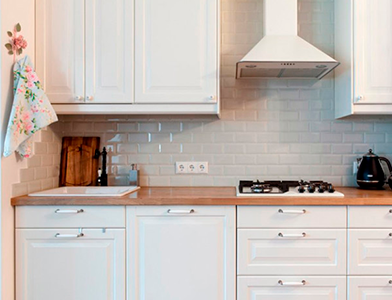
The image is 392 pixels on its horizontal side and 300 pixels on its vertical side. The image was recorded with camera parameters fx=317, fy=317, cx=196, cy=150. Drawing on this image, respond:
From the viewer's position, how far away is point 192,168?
7.88 feet

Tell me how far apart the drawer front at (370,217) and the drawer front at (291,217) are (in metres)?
0.05

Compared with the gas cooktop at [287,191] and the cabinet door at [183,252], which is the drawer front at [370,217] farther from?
the cabinet door at [183,252]

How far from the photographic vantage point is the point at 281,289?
179 cm

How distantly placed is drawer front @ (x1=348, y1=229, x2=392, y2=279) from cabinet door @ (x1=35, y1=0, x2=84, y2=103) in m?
1.86

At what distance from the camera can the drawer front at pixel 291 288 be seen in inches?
69.9

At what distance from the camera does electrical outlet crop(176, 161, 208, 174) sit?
7.87 feet

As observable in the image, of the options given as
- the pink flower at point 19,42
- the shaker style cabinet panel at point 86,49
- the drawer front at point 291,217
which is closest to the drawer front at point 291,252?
the drawer front at point 291,217

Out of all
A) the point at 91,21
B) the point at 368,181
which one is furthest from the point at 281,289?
the point at 91,21

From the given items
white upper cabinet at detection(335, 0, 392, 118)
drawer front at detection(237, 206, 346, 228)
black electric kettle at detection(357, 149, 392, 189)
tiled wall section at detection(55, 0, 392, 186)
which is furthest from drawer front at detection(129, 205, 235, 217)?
white upper cabinet at detection(335, 0, 392, 118)

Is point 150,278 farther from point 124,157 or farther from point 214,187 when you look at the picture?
point 124,157

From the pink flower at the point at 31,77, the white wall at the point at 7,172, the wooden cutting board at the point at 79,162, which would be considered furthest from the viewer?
the wooden cutting board at the point at 79,162

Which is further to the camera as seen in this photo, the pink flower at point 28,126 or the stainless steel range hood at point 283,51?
the stainless steel range hood at point 283,51

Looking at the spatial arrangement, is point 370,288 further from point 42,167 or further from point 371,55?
point 42,167

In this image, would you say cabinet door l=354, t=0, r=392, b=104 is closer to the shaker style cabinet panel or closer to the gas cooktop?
the gas cooktop
